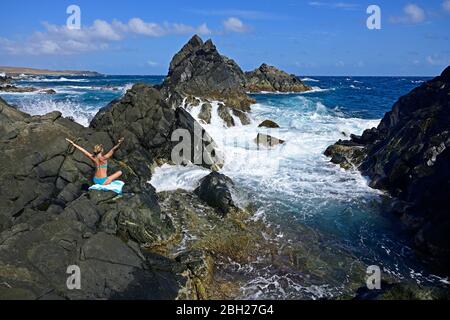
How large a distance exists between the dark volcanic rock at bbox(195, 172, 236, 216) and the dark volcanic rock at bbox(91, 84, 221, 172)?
401 cm

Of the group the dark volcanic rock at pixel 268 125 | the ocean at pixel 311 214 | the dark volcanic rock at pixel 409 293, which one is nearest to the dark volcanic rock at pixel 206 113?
the ocean at pixel 311 214

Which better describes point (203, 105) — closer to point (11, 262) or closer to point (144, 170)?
point (144, 170)

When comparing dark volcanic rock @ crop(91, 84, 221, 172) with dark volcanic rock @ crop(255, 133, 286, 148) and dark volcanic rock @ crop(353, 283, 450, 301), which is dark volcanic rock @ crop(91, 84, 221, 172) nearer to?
dark volcanic rock @ crop(255, 133, 286, 148)

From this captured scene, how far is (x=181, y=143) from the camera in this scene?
74.6ft

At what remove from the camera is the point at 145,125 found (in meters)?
22.3

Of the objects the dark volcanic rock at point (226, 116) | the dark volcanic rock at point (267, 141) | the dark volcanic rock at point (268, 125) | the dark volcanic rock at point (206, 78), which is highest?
the dark volcanic rock at point (206, 78)

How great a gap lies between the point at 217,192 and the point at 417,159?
976 centimetres

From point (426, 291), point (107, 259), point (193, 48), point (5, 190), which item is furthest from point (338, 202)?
point (193, 48)

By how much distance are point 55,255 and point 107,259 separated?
1301mm

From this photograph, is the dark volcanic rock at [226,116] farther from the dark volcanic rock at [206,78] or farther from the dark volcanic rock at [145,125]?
the dark volcanic rock at [145,125]

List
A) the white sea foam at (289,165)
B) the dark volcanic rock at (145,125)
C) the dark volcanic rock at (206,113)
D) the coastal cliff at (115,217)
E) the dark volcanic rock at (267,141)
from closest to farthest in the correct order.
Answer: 1. the coastal cliff at (115,217)
2. the white sea foam at (289,165)
3. the dark volcanic rock at (145,125)
4. the dark volcanic rock at (267,141)
5. the dark volcanic rock at (206,113)

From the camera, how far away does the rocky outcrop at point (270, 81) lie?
8193 centimetres

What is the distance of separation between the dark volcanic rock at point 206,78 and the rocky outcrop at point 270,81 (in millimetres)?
12335

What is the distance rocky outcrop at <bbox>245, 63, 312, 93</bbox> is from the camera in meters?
81.9
